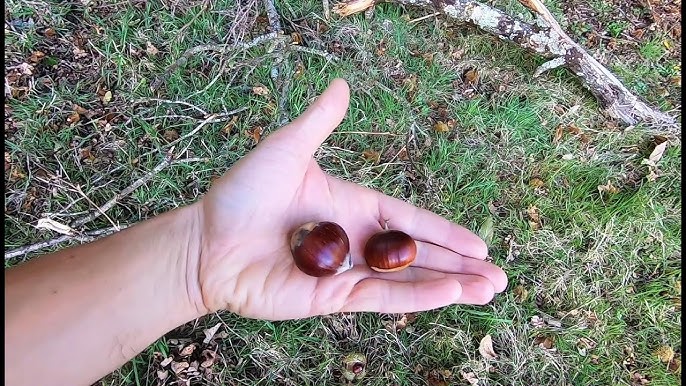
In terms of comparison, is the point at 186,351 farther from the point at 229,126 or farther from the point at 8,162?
the point at 8,162

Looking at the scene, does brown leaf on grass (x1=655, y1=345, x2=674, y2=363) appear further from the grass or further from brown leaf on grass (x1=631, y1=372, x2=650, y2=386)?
brown leaf on grass (x1=631, y1=372, x2=650, y2=386)

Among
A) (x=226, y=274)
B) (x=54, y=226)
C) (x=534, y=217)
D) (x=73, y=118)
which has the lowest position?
(x=534, y=217)

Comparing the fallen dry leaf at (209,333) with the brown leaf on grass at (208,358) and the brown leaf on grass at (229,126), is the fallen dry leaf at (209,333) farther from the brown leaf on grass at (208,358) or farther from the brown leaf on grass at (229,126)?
the brown leaf on grass at (229,126)

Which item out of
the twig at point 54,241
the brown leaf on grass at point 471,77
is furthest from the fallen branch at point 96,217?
the brown leaf on grass at point 471,77

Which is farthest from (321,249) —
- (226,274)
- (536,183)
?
(536,183)

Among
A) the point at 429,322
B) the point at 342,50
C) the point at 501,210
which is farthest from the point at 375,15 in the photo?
the point at 429,322

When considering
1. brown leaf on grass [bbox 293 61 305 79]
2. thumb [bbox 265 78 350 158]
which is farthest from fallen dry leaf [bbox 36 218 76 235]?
brown leaf on grass [bbox 293 61 305 79]
